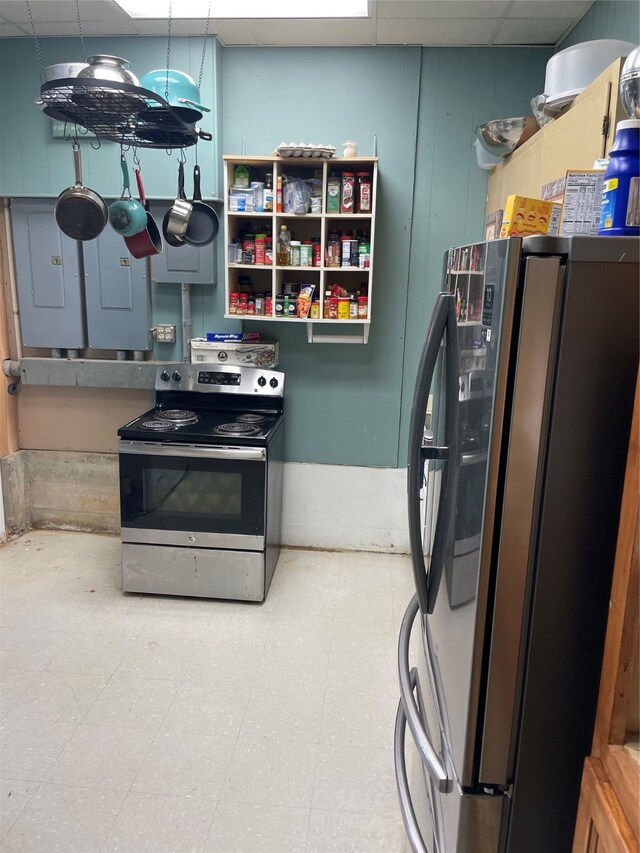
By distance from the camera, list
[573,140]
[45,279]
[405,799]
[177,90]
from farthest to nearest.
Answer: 1. [45,279]
2. [177,90]
3. [573,140]
4. [405,799]

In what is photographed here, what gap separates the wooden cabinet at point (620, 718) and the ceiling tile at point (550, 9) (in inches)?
96.2

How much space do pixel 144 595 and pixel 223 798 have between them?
131cm

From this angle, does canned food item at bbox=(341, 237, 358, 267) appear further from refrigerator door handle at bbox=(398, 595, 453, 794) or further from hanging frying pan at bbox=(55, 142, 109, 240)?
refrigerator door handle at bbox=(398, 595, 453, 794)

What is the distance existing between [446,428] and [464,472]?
0.64 ft

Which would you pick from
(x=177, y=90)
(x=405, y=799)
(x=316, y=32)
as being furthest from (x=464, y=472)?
(x=316, y=32)

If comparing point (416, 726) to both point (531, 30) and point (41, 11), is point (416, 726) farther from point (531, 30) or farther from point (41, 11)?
point (41, 11)

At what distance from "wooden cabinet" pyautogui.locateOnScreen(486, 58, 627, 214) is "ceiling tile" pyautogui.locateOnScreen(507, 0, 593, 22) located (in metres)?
→ 0.60

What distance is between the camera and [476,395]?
3.33 ft

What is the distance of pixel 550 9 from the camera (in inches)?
101

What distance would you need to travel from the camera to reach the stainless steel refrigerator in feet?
2.88

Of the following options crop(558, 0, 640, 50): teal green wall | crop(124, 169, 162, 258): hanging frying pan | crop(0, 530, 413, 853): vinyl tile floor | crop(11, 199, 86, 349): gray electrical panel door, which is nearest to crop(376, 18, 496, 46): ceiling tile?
crop(558, 0, 640, 50): teal green wall

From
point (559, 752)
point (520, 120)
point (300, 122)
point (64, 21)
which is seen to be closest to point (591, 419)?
point (559, 752)

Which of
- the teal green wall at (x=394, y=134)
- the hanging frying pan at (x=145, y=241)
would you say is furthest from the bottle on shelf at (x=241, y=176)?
the hanging frying pan at (x=145, y=241)

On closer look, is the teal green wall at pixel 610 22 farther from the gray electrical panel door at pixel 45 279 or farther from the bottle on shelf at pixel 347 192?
the gray electrical panel door at pixel 45 279
